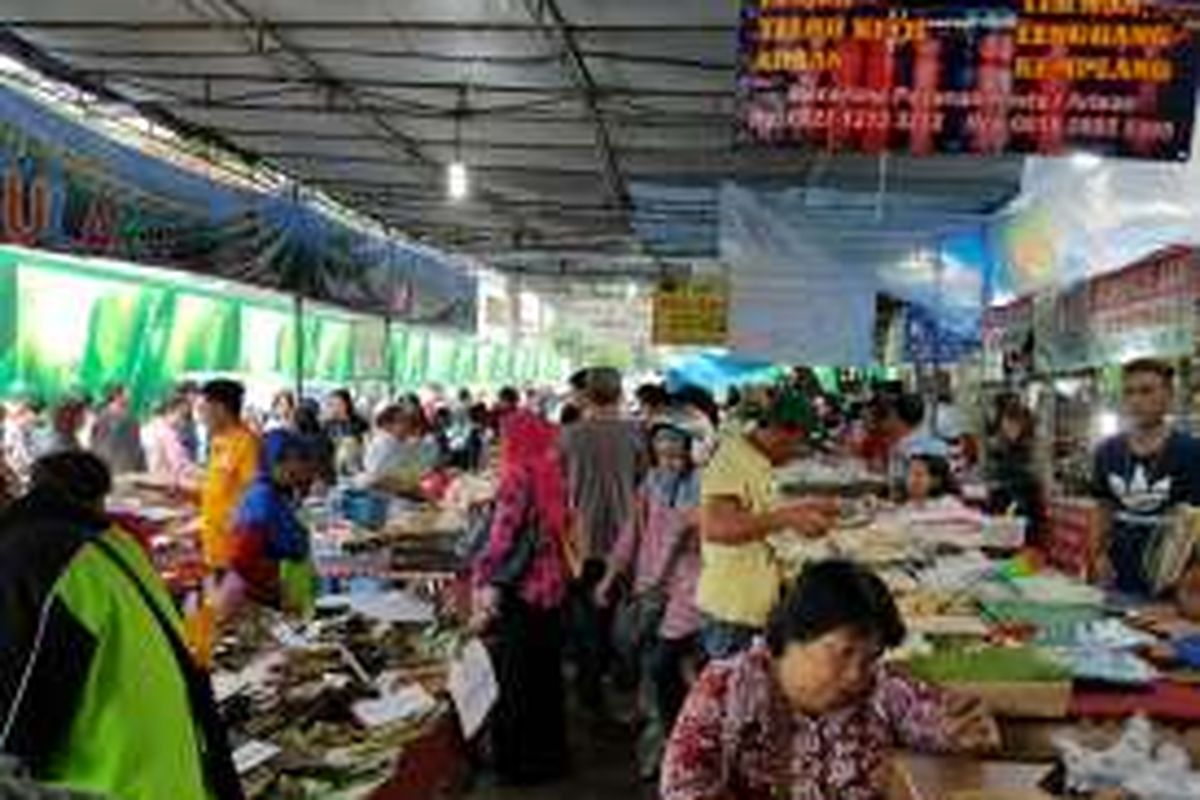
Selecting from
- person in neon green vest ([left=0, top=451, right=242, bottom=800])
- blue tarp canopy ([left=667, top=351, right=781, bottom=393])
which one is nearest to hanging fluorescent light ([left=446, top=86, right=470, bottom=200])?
blue tarp canopy ([left=667, top=351, right=781, bottom=393])

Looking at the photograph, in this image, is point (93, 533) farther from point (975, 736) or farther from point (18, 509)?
point (975, 736)

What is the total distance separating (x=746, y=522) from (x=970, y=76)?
6.56 ft

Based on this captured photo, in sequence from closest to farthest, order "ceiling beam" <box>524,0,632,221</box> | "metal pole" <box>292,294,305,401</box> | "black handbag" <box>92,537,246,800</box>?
"black handbag" <box>92,537,246,800</box> < "ceiling beam" <box>524,0,632,221</box> < "metal pole" <box>292,294,305,401</box>

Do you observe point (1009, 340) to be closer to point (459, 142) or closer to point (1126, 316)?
point (1126, 316)

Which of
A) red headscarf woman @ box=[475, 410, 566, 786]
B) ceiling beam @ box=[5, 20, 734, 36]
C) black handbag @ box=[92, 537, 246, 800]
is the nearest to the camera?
black handbag @ box=[92, 537, 246, 800]

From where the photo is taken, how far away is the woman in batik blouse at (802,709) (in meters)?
3.25

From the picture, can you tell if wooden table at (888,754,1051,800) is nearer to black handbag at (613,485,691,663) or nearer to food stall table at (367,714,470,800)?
food stall table at (367,714,470,800)

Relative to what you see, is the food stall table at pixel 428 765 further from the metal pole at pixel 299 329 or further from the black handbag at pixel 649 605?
the metal pole at pixel 299 329

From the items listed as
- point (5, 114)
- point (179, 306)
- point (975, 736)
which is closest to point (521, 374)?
point (179, 306)

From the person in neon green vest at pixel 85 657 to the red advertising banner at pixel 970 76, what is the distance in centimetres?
396

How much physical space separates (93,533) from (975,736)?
6.42 ft

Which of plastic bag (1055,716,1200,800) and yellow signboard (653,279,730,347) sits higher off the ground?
yellow signboard (653,279,730,347)

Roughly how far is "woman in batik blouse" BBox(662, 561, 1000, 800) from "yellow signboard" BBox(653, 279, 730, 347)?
1585cm

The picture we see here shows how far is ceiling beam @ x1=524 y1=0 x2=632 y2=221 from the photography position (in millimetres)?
11094
